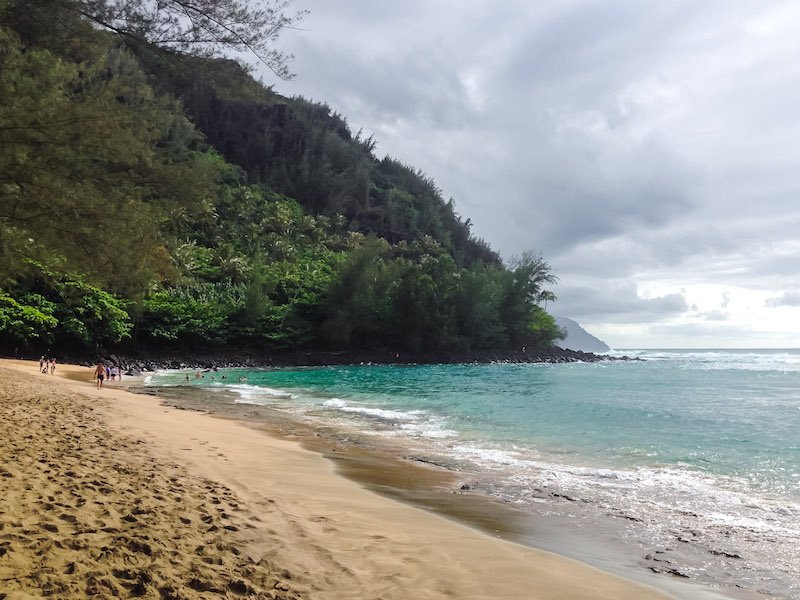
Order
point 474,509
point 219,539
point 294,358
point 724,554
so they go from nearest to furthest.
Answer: point 219,539, point 724,554, point 474,509, point 294,358

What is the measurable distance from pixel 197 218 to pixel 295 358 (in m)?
46.6

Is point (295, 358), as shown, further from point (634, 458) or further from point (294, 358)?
point (634, 458)

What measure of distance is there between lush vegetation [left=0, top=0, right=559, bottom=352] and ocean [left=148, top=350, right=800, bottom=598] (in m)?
8.35

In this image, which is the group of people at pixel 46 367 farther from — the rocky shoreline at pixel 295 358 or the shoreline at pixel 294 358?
the rocky shoreline at pixel 295 358

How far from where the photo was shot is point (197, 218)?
14.2 m

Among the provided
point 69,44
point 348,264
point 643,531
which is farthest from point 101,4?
point 348,264

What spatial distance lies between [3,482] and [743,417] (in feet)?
80.6

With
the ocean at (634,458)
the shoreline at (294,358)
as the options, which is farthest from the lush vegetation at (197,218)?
the ocean at (634,458)

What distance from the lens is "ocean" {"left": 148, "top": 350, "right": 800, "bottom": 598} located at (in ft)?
23.4

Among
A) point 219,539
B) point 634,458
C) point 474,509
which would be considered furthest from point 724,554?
point 634,458

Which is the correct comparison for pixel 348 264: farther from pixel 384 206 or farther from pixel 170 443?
pixel 170 443

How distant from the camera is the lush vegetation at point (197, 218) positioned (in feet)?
31.9

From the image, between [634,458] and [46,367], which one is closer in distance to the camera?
[634,458]

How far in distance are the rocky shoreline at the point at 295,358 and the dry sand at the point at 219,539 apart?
121 feet
